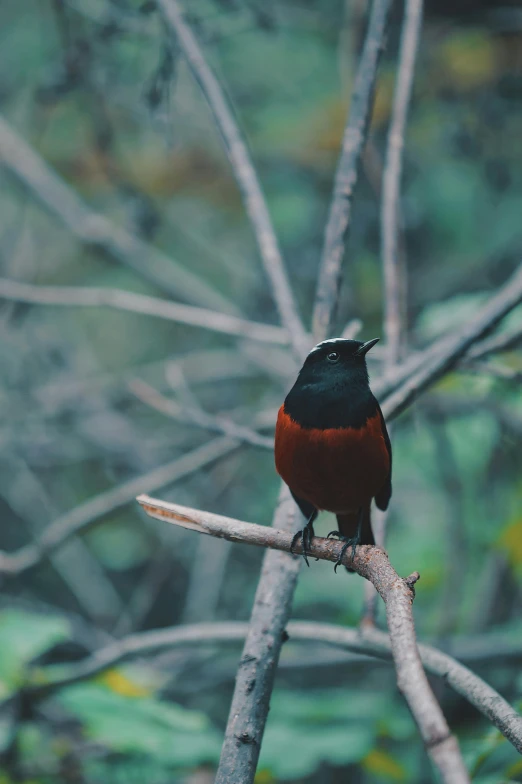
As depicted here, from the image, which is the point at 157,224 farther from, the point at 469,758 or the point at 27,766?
the point at 469,758

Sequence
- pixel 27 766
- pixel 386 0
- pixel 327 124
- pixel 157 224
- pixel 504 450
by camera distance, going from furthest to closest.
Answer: pixel 327 124 < pixel 157 224 < pixel 504 450 < pixel 27 766 < pixel 386 0

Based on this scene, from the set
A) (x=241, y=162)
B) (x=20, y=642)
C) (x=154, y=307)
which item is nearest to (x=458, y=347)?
(x=241, y=162)

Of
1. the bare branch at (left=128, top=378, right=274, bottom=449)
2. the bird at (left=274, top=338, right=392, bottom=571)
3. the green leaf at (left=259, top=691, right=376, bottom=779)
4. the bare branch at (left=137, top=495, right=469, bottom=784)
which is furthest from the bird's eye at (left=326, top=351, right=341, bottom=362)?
the green leaf at (left=259, top=691, right=376, bottom=779)

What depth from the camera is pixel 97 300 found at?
3.29m

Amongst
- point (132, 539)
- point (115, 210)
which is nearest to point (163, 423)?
point (132, 539)

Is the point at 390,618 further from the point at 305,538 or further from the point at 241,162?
the point at 241,162

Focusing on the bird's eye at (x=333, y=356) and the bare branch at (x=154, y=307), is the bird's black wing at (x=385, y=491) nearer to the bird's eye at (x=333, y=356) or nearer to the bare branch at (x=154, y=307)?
the bird's eye at (x=333, y=356)

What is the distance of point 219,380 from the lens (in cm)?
535

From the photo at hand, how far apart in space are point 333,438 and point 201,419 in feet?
2.66

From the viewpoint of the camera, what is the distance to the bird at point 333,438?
223cm

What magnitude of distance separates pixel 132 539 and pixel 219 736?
9.75ft

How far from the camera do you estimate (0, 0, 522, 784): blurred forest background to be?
3156 millimetres

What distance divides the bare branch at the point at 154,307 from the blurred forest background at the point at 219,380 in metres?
0.17

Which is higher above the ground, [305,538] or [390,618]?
[305,538]
